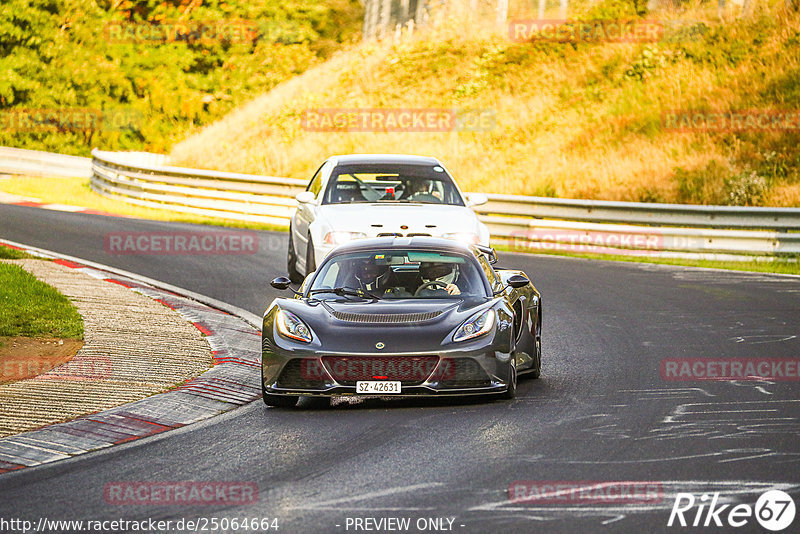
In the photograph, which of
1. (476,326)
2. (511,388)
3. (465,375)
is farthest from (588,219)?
(465,375)

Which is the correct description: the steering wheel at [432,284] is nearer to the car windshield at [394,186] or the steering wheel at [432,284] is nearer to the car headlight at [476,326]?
the car headlight at [476,326]

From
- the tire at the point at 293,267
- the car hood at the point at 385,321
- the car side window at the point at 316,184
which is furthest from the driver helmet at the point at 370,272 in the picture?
the tire at the point at 293,267

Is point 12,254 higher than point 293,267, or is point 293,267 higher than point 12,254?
Answer: point 293,267

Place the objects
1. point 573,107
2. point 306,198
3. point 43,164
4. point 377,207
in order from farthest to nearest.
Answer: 1. point 43,164
2. point 573,107
3. point 306,198
4. point 377,207

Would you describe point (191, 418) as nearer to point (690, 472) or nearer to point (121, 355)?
point (121, 355)

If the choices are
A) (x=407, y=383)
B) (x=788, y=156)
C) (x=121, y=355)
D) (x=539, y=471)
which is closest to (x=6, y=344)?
(x=121, y=355)

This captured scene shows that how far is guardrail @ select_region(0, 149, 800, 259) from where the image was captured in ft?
70.5

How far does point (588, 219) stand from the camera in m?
23.4

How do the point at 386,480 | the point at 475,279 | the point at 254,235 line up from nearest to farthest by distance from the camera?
the point at 386,480 < the point at 475,279 < the point at 254,235

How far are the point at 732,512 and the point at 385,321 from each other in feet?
12.8

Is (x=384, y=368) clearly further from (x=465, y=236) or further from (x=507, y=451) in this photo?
(x=465, y=236)

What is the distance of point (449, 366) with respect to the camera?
31.3 ft

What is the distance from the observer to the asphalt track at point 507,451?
6578 millimetres

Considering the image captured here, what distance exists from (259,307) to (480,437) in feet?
23.8
